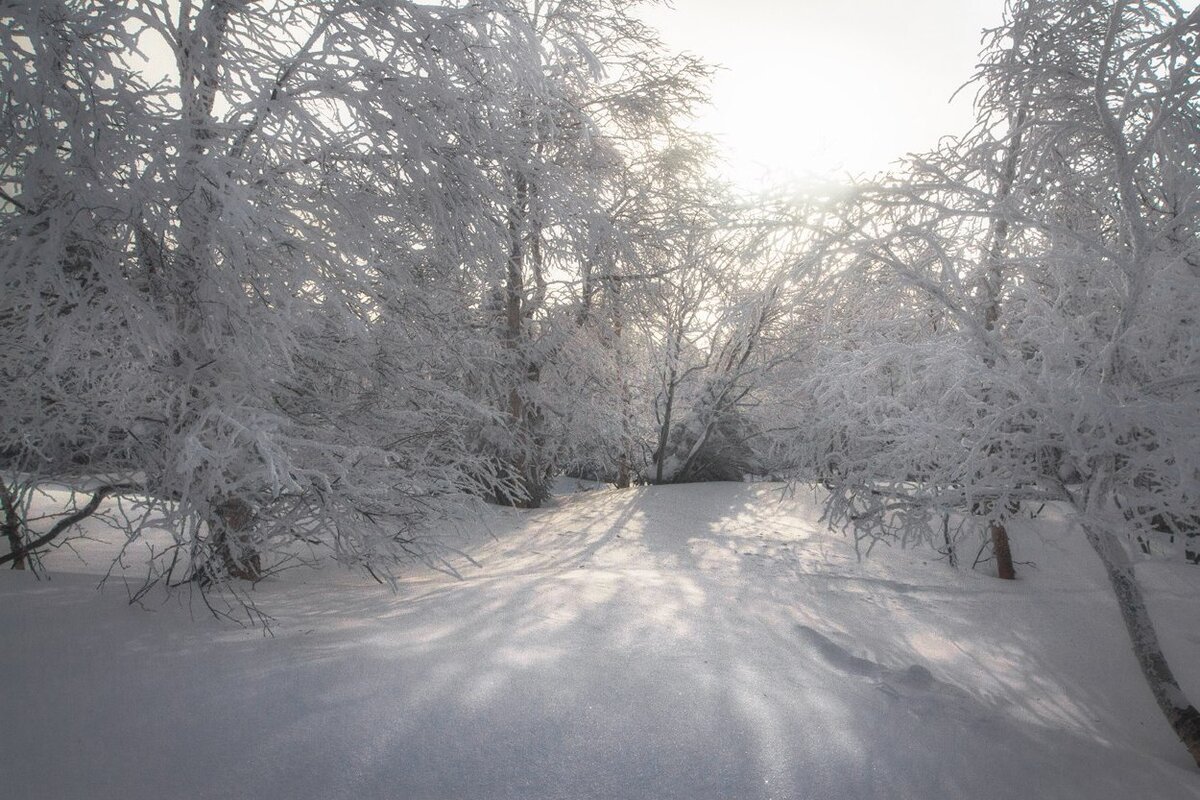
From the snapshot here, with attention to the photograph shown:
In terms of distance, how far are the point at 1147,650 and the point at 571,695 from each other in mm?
2841

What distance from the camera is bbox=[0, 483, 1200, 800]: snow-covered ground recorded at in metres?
1.98

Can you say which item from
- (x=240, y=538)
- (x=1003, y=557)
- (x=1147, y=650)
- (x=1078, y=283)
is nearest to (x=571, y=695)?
(x=240, y=538)

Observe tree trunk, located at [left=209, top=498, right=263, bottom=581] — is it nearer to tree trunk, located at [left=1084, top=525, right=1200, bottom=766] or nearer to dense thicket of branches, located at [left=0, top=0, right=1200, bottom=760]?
dense thicket of branches, located at [left=0, top=0, right=1200, bottom=760]

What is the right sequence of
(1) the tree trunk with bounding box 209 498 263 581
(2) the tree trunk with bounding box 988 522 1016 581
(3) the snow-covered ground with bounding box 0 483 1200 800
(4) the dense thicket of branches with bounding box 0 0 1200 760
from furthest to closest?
(2) the tree trunk with bounding box 988 522 1016 581 → (1) the tree trunk with bounding box 209 498 263 581 → (4) the dense thicket of branches with bounding box 0 0 1200 760 → (3) the snow-covered ground with bounding box 0 483 1200 800

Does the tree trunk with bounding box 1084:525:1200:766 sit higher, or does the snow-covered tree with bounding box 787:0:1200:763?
the snow-covered tree with bounding box 787:0:1200:763

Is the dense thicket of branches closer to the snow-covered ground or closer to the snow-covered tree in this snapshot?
the snow-covered tree

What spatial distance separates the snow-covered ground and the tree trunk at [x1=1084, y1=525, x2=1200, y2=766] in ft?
0.48

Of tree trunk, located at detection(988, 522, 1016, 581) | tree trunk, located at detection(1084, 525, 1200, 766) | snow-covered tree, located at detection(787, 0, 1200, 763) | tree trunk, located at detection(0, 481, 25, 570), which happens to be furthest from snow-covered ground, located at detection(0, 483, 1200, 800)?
tree trunk, located at detection(988, 522, 1016, 581)

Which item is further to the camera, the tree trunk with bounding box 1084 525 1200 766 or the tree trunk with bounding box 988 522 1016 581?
the tree trunk with bounding box 988 522 1016 581

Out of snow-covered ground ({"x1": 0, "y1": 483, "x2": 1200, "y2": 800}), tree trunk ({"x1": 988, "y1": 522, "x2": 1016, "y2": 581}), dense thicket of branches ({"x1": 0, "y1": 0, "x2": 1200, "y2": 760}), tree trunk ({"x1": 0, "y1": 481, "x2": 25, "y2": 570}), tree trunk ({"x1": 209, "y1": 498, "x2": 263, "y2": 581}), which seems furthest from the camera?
tree trunk ({"x1": 988, "y1": 522, "x2": 1016, "y2": 581})

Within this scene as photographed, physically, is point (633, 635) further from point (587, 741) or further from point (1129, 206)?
point (1129, 206)

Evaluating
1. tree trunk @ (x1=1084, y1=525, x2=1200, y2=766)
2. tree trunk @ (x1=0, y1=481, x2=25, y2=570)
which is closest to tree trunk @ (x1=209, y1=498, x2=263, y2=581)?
tree trunk @ (x1=0, y1=481, x2=25, y2=570)

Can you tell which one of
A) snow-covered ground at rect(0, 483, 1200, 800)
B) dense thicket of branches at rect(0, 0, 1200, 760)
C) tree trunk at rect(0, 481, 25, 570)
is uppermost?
A: dense thicket of branches at rect(0, 0, 1200, 760)

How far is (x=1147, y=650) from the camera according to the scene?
3090 mm
